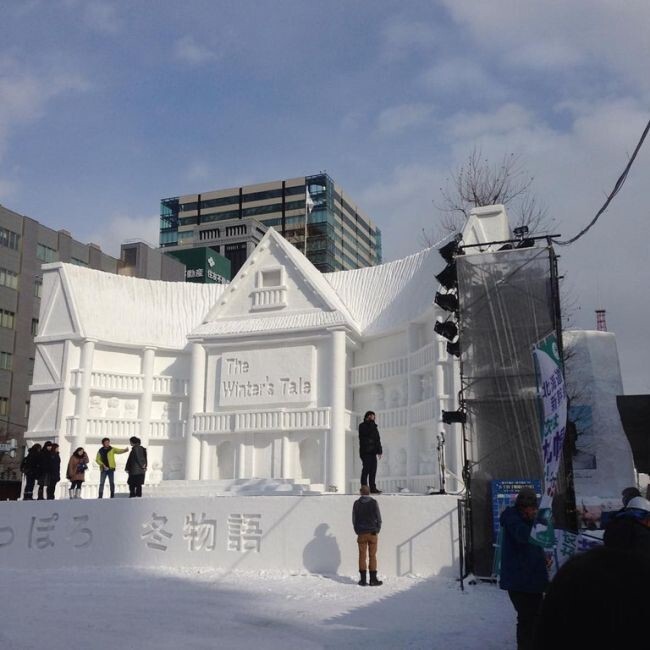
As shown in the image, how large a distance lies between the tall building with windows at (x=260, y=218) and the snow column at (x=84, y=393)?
68357 mm

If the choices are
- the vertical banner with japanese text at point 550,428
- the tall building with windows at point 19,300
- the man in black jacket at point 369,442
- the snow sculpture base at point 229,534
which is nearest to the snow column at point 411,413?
the man in black jacket at point 369,442

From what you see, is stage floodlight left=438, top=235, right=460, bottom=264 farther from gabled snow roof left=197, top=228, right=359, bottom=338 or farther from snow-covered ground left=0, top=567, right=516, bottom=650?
gabled snow roof left=197, top=228, right=359, bottom=338

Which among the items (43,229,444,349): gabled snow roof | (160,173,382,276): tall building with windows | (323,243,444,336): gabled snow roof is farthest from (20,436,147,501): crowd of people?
(160,173,382,276): tall building with windows

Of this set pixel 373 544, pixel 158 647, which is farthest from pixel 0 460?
pixel 158 647

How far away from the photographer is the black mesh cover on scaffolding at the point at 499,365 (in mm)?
13766

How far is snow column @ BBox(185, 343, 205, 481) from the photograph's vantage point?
1109 inches

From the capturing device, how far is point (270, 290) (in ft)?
97.1

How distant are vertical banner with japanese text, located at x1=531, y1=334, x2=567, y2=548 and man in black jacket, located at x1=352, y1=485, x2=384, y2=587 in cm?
565

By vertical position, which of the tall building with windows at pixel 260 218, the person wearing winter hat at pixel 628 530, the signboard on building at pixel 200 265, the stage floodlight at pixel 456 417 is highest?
the tall building with windows at pixel 260 218

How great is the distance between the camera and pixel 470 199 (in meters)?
37.0

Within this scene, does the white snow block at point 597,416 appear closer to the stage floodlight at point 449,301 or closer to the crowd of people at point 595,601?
the stage floodlight at point 449,301

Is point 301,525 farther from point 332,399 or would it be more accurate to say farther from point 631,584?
point 631,584

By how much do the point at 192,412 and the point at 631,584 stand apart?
1078 inches

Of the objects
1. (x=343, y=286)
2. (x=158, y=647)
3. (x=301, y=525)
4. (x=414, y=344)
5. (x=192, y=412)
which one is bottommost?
(x=158, y=647)
